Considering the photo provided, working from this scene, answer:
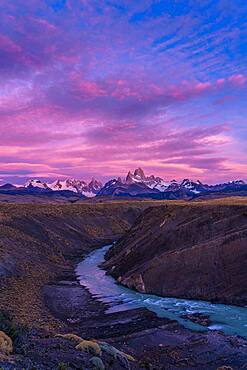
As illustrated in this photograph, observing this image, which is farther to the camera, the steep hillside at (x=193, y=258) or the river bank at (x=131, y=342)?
the steep hillside at (x=193, y=258)

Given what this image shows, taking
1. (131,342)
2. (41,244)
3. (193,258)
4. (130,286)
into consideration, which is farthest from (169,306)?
(41,244)

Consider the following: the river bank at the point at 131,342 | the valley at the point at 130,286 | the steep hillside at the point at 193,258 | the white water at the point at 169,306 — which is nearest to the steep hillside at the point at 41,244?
the valley at the point at 130,286

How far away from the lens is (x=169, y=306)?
42062 mm

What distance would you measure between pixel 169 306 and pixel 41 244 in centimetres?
3798

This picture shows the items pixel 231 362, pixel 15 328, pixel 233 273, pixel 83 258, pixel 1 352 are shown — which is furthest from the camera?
pixel 83 258

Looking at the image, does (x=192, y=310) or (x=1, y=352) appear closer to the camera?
(x=1, y=352)

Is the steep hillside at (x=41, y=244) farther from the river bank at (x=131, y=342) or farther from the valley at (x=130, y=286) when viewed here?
the river bank at (x=131, y=342)

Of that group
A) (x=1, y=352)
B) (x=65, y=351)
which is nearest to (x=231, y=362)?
(x=65, y=351)

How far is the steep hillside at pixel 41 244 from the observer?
140 feet

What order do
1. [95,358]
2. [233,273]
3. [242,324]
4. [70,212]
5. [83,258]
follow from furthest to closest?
[70,212] → [83,258] → [233,273] → [242,324] → [95,358]

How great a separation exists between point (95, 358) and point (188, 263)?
98.0 feet

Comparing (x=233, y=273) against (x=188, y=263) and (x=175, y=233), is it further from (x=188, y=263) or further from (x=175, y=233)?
(x=175, y=233)

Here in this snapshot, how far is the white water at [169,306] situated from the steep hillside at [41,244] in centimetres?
667

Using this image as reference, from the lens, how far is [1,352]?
732 inches
